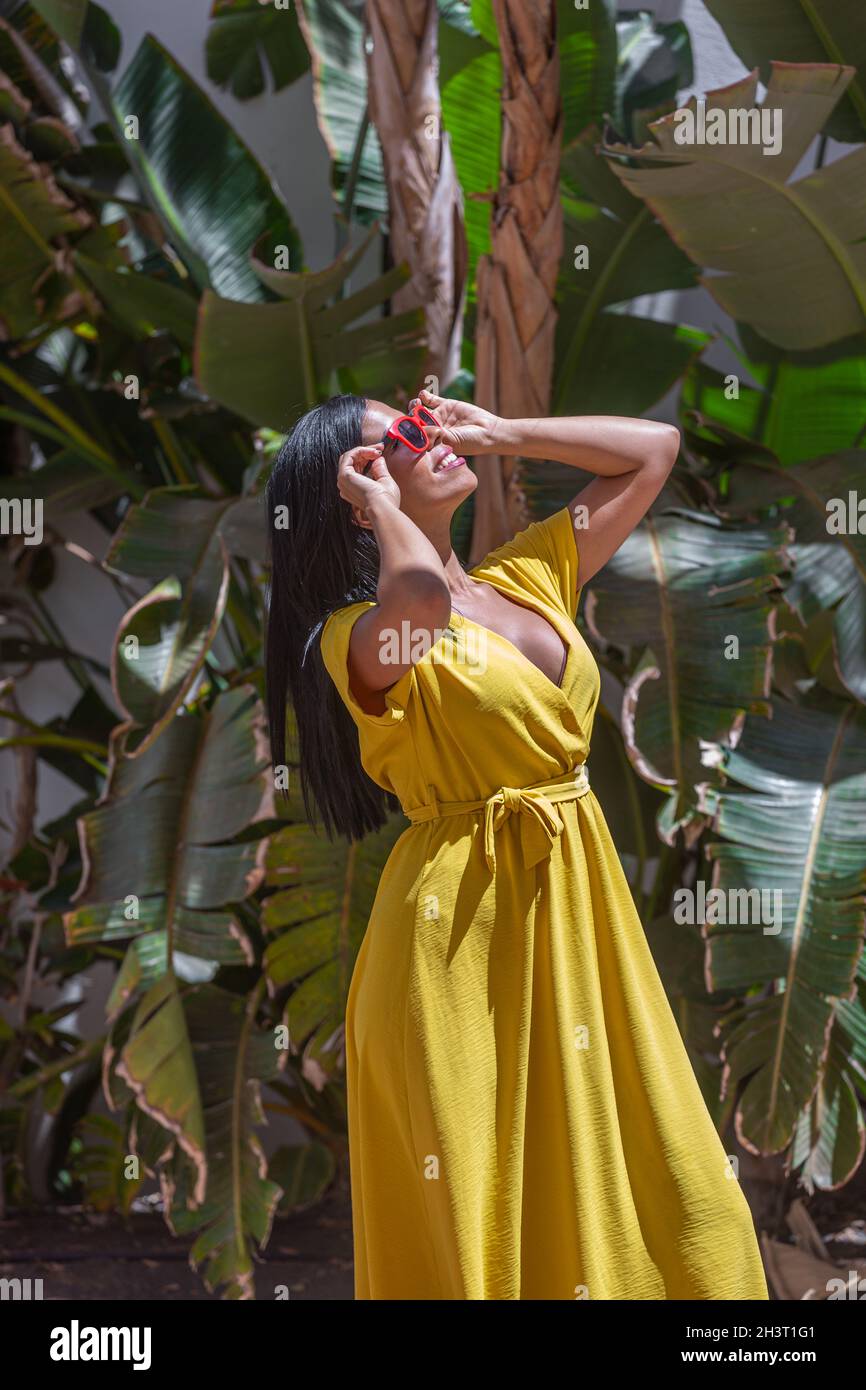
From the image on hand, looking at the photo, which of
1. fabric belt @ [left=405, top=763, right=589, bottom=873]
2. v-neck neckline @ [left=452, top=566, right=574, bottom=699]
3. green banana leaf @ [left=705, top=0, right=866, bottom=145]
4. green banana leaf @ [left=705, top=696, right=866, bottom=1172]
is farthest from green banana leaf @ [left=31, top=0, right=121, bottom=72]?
fabric belt @ [left=405, top=763, right=589, bottom=873]

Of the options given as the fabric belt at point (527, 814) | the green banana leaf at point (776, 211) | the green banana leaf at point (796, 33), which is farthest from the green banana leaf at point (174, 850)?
the green banana leaf at point (796, 33)

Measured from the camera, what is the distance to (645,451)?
211 cm

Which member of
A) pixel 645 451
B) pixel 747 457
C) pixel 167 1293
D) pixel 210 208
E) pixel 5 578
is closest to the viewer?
A: pixel 645 451

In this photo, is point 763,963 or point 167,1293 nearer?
point 763,963

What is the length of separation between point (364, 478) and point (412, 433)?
0.38 ft

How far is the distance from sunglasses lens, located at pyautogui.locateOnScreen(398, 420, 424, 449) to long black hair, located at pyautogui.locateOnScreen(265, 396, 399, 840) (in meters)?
0.09

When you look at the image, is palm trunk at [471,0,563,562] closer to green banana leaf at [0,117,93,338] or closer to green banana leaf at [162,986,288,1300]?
green banana leaf at [162,986,288,1300]

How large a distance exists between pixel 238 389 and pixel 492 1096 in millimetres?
2055

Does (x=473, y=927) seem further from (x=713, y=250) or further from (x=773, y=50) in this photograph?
(x=773, y=50)

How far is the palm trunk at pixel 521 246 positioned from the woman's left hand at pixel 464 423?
3.72 ft

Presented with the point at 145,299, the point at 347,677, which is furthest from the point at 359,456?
the point at 145,299

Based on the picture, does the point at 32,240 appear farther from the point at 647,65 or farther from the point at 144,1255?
the point at 144,1255

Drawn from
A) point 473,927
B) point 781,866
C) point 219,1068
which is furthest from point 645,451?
point 219,1068

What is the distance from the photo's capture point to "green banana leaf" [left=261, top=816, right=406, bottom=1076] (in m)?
3.19
